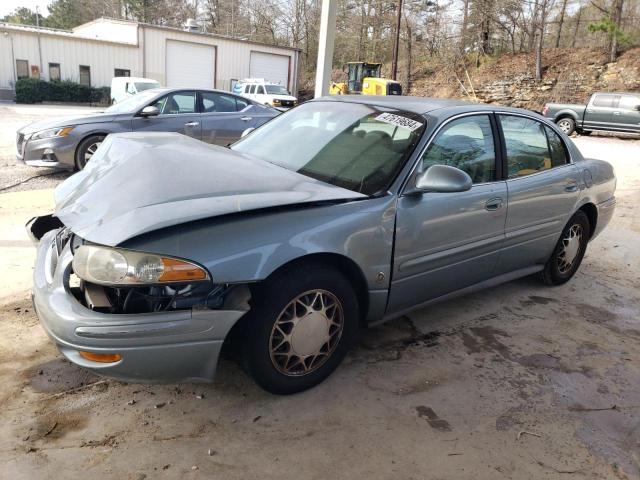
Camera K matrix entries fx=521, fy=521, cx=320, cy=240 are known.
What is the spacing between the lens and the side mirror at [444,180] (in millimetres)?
2848

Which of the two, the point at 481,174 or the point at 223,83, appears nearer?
the point at 481,174

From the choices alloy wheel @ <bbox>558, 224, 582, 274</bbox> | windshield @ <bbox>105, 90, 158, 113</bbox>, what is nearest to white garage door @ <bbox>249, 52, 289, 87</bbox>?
windshield @ <bbox>105, 90, 158, 113</bbox>

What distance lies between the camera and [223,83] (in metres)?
34.8

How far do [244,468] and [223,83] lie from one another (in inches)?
1379

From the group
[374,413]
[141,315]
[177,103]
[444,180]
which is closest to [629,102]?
[177,103]

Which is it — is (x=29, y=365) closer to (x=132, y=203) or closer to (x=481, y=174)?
(x=132, y=203)

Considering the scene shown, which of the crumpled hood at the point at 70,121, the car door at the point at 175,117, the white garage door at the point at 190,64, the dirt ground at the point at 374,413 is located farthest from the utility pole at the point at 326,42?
the white garage door at the point at 190,64

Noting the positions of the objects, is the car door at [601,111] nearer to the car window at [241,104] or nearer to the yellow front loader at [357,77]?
the yellow front loader at [357,77]

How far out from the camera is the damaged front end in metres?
2.18

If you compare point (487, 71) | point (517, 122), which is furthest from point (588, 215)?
point (487, 71)

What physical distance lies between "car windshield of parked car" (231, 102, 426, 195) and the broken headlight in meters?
1.10

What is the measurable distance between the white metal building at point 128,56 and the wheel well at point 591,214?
32.0 meters

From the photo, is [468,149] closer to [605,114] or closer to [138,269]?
[138,269]

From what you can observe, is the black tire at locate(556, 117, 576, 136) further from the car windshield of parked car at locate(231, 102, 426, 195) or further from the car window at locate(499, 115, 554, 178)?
the car windshield of parked car at locate(231, 102, 426, 195)
